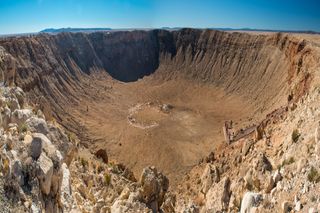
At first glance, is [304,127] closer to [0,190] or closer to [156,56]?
[0,190]

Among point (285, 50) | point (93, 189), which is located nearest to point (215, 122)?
point (285, 50)

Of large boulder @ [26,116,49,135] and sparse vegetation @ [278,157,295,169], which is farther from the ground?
large boulder @ [26,116,49,135]

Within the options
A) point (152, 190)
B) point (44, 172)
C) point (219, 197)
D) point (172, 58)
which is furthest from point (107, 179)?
point (172, 58)

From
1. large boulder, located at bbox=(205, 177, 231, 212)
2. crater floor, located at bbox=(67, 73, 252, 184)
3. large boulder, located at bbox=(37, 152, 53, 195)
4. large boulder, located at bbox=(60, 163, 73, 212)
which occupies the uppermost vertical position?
large boulder, located at bbox=(37, 152, 53, 195)

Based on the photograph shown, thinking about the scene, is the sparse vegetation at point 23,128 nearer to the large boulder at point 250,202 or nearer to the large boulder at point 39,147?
the large boulder at point 39,147

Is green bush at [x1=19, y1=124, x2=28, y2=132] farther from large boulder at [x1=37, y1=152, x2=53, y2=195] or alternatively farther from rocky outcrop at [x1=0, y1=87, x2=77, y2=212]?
large boulder at [x1=37, y1=152, x2=53, y2=195]

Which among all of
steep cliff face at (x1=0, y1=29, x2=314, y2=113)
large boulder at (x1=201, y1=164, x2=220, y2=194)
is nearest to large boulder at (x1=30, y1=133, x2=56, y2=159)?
large boulder at (x1=201, y1=164, x2=220, y2=194)
